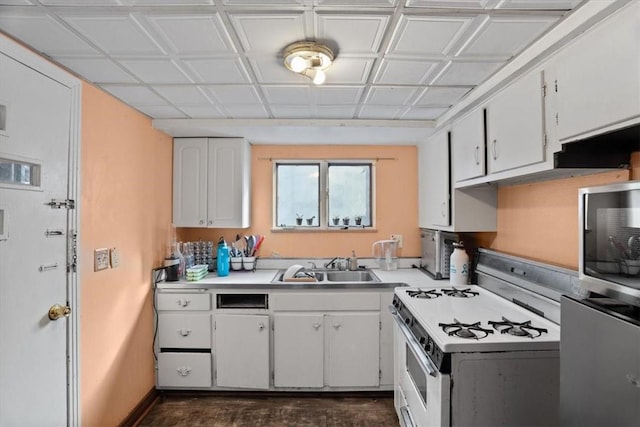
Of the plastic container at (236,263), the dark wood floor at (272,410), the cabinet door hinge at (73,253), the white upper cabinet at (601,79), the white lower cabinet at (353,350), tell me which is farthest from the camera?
the plastic container at (236,263)

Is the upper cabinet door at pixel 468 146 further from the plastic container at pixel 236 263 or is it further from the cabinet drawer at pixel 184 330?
the cabinet drawer at pixel 184 330

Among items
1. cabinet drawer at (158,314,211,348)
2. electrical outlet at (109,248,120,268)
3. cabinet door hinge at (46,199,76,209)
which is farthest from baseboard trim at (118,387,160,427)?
cabinet door hinge at (46,199,76,209)

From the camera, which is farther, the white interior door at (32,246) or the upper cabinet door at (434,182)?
the upper cabinet door at (434,182)

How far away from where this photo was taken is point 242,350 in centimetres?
245

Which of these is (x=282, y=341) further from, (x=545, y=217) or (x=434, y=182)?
(x=545, y=217)

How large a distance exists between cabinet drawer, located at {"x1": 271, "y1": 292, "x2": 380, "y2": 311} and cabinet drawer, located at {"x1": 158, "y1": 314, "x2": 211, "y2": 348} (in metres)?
→ 0.54

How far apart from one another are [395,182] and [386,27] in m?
1.97

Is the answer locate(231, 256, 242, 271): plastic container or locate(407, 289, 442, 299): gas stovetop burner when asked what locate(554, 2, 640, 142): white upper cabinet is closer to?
locate(407, 289, 442, 299): gas stovetop burner

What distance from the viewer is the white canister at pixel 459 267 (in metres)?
2.38

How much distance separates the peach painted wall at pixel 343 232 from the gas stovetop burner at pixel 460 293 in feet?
3.24

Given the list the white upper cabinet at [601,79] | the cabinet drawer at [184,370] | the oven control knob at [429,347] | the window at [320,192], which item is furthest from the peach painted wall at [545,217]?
the cabinet drawer at [184,370]

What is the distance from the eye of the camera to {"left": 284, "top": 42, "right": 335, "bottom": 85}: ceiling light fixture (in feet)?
4.58

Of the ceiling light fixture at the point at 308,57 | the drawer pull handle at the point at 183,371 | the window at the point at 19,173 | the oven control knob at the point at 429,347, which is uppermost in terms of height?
the ceiling light fixture at the point at 308,57

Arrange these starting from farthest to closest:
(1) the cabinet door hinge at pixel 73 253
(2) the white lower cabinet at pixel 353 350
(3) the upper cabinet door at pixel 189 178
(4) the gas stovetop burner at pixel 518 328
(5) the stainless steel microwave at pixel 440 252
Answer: (3) the upper cabinet door at pixel 189 178
(5) the stainless steel microwave at pixel 440 252
(2) the white lower cabinet at pixel 353 350
(1) the cabinet door hinge at pixel 73 253
(4) the gas stovetop burner at pixel 518 328
